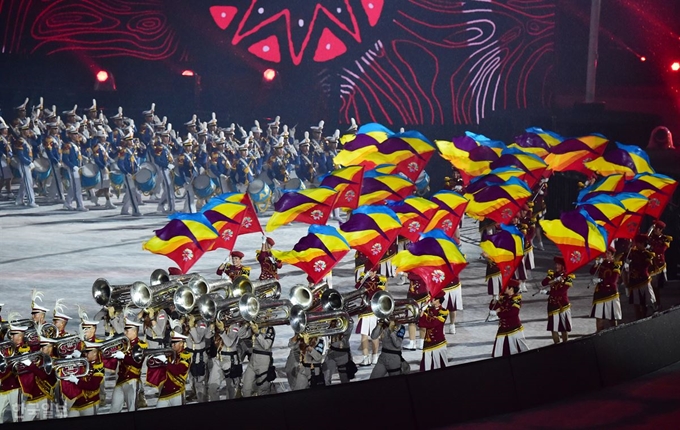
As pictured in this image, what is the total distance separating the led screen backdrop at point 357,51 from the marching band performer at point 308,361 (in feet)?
75.2

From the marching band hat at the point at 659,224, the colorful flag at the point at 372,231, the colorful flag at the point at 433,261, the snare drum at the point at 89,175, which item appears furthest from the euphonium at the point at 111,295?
the snare drum at the point at 89,175

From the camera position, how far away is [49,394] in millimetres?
12852

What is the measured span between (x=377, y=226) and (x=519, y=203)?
3277 millimetres

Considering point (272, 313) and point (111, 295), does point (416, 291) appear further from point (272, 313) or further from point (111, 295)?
point (111, 295)

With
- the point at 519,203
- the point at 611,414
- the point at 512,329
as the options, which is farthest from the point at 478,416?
Answer: the point at 519,203

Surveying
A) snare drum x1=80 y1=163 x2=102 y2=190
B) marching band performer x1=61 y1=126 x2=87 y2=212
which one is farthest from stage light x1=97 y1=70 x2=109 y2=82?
snare drum x1=80 y1=163 x2=102 y2=190

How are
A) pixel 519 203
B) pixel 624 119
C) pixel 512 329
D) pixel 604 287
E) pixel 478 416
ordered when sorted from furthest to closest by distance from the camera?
pixel 624 119 → pixel 519 203 → pixel 604 287 → pixel 512 329 → pixel 478 416

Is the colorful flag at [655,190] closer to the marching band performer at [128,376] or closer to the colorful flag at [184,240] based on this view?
the colorful flag at [184,240]

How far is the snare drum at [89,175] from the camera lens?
2733 centimetres

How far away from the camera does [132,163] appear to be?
26.9m

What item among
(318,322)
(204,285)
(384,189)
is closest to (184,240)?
(204,285)

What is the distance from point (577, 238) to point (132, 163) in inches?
542

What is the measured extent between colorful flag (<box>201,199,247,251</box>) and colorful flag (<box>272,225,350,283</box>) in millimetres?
1204

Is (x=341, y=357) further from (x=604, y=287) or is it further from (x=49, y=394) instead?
(x=604, y=287)
